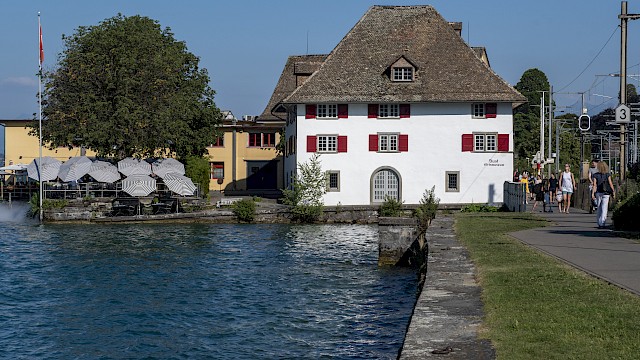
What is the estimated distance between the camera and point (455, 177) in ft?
178

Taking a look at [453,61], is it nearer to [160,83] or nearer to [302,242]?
[160,83]

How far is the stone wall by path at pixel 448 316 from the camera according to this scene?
8.95 meters

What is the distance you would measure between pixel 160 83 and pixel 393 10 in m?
16.3

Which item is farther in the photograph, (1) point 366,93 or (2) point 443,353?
(1) point 366,93

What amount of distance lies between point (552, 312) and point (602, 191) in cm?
1605

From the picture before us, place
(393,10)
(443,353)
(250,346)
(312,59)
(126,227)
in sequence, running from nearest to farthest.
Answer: (443,353), (250,346), (126,227), (393,10), (312,59)

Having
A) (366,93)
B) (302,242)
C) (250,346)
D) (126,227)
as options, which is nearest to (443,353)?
(250,346)

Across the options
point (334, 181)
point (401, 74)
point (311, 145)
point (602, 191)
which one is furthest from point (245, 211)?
point (602, 191)

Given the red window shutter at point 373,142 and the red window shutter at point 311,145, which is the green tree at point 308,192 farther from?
the red window shutter at point 373,142

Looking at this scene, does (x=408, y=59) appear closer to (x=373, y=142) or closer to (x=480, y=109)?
(x=480, y=109)

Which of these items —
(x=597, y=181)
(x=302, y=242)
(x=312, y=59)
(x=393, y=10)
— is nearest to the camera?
(x=597, y=181)

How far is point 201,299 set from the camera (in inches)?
830

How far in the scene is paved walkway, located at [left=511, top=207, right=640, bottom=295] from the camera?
546 inches

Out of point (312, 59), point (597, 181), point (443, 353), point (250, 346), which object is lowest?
point (250, 346)
